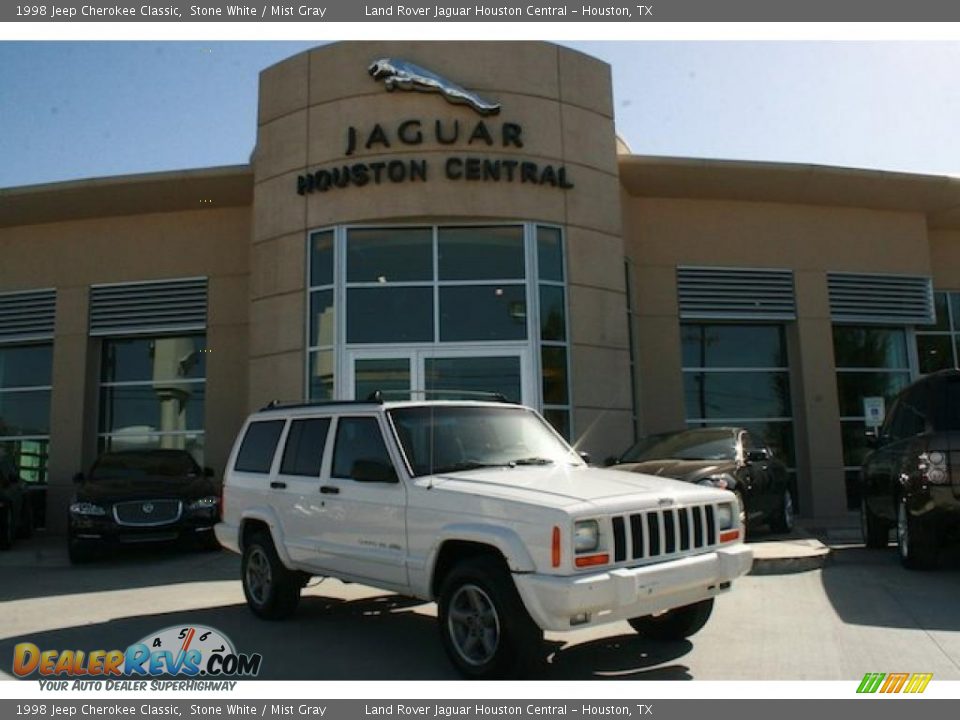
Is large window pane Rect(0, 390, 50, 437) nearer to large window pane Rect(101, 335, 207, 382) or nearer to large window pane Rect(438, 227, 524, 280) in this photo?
large window pane Rect(101, 335, 207, 382)

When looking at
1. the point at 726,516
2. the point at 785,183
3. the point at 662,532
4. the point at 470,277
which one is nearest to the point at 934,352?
the point at 785,183

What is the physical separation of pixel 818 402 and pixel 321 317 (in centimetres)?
969

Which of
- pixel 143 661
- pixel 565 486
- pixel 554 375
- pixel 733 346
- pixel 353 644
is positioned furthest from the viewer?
pixel 733 346

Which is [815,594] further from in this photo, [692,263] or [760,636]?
[692,263]

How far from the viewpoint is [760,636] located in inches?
241

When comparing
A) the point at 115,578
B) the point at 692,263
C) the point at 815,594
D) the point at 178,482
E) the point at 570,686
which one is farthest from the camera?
the point at 692,263

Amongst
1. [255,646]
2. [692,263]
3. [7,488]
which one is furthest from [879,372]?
[7,488]

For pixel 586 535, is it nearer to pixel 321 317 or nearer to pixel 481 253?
pixel 481 253

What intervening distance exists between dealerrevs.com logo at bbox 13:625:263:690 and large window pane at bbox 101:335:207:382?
10504 mm

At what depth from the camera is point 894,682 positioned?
4898 millimetres

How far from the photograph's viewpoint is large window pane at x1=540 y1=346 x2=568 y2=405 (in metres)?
13.2

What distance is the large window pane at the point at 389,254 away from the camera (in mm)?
13516

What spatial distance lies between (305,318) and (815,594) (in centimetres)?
893

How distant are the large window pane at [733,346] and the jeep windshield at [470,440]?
34.0 feet
